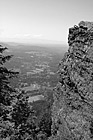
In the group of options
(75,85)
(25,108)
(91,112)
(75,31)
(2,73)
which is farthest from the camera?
(25,108)

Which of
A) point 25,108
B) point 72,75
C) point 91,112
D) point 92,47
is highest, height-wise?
point 92,47

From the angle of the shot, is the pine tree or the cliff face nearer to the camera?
the pine tree

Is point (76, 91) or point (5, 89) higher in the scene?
point (5, 89)

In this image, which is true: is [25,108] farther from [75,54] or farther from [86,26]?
[86,26]

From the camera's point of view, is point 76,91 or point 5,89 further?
point 76,91

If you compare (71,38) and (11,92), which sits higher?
(71,38)

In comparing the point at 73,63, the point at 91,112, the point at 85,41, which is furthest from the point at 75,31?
the point at 91,112

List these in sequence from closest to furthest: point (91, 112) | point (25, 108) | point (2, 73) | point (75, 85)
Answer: point (91, 112) < point (2, 73) < point (75, 85) < point (25, 108)

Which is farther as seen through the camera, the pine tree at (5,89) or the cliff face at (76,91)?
the cliff face at (76,91)
